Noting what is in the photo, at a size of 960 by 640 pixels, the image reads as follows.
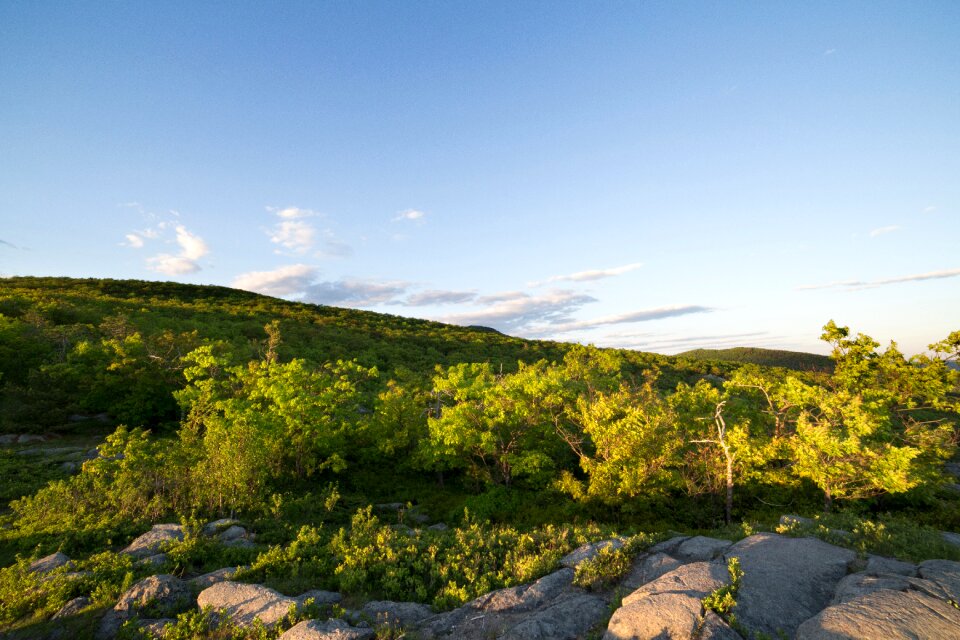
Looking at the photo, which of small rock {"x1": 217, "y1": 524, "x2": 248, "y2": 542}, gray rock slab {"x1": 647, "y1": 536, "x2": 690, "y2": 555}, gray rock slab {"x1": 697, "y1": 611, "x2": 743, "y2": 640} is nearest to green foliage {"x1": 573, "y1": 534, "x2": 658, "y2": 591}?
gray rock slab {"x1": 647, "y1": 536, "x2": 690, "y2": 555}

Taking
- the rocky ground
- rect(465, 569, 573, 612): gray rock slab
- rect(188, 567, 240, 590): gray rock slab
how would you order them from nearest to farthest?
the rocky ground
rect(465, 569, 573, 612): gray rock slab
rect(188, 567, 240, 590): gray rock slab

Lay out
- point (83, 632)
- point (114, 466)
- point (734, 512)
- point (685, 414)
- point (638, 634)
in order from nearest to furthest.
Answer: point (638, 634)
point (83, 632)
point (114, 466)
point (734, 512)
point (685, 414)

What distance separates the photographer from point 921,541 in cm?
1084

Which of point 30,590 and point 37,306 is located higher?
point 37,306

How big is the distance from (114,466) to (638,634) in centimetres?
1918

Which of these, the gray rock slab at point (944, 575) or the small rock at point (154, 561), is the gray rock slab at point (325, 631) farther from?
the gray rock slab at point (944, 575)

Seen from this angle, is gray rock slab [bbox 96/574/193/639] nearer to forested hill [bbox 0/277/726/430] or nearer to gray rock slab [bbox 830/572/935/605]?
gray rock slab [bbox 830/572/935/605]

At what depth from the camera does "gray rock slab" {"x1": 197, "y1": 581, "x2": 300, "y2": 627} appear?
333 inches

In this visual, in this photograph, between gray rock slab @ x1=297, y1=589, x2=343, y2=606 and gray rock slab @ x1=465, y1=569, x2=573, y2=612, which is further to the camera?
gray rock slab @ x1=297, y1=589, x2=343, y2=606

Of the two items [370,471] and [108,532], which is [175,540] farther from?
[370,471]

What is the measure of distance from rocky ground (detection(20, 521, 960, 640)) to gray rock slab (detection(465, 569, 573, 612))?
0.03 m

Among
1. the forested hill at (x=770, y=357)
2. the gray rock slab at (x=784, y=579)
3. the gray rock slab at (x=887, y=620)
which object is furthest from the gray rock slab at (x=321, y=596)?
the forested hill at (x=770, y=357)

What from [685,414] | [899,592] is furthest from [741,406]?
[899,592]

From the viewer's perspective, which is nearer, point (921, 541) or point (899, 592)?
point (899, 592)
